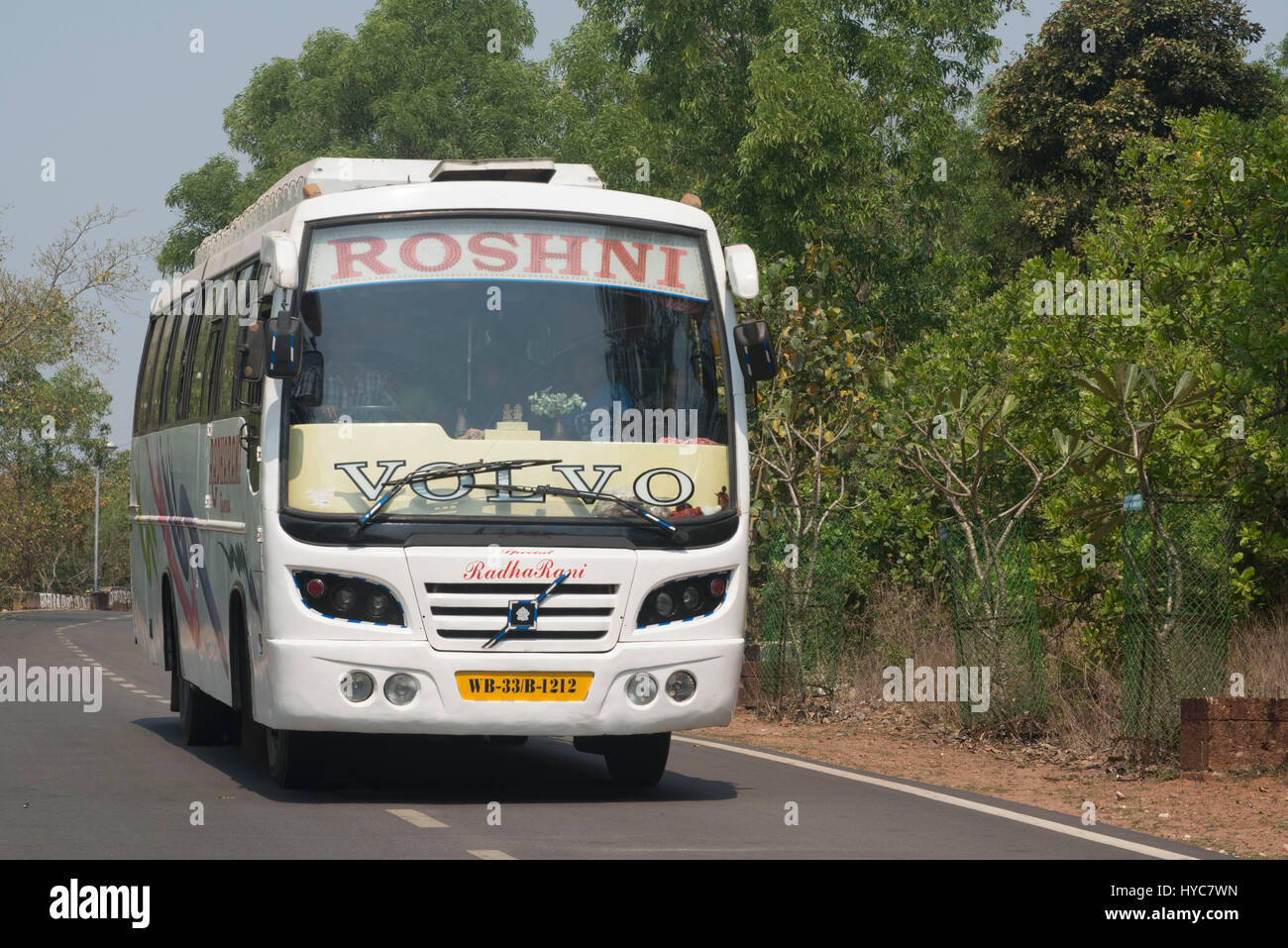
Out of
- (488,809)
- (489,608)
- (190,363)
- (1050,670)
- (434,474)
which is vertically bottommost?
(488,809)

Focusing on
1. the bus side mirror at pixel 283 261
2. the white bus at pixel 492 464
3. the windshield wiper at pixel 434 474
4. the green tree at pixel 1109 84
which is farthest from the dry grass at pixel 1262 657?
the green tree at pixel 1109 84

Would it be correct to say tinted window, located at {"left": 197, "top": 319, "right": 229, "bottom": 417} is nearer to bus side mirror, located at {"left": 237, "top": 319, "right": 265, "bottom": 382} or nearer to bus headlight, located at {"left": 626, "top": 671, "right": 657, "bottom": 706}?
bus side mirror, located at {"left": 237, "top": 319, "right": 265, "bottom": 382}

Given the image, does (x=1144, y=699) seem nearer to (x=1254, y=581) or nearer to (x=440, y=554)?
(x=1254, y=581)

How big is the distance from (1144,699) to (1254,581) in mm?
3225

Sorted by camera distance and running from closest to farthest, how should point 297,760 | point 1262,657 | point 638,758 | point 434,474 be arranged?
point 434,474, point 297,760, point 638,758, point 1262,657

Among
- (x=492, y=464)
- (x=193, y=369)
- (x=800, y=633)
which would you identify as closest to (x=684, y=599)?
(x=492, y=464)

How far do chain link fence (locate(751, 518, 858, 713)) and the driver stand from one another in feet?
24.9

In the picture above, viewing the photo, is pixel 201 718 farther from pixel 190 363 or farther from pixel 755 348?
pixel 755 348

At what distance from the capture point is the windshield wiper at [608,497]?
10.7 m

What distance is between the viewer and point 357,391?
10859 millimetres

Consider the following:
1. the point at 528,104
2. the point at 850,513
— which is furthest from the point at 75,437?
the point at 850,513

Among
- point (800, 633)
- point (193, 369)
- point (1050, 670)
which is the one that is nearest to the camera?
point (193, 369)

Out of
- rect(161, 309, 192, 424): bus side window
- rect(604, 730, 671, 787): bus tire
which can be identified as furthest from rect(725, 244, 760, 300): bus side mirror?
rect(161, 309, 192, 424): bus side window

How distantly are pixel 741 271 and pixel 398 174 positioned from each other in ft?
8.59
